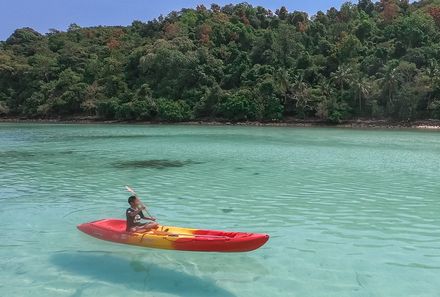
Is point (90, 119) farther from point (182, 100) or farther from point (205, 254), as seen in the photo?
point (205, 254)

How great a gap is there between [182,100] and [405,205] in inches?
2489

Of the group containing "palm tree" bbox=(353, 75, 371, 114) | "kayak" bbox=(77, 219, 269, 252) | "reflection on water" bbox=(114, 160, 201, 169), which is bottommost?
"reflection on water" bbox=(114, 160, 201, 169)

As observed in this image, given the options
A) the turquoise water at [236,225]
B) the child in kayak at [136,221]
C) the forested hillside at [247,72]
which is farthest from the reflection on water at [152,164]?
the forested hillside at [247,72]

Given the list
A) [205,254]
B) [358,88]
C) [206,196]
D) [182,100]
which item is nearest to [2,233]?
[205,254]

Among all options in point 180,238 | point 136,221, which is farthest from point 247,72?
point 180,238

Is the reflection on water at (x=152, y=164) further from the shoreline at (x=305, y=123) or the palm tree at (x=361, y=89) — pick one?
the palm tree at (x=361, y=89)

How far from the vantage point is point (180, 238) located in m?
7.89

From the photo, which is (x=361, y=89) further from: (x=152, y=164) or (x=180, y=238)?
(x=180, y=238)

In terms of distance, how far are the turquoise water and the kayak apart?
340mm

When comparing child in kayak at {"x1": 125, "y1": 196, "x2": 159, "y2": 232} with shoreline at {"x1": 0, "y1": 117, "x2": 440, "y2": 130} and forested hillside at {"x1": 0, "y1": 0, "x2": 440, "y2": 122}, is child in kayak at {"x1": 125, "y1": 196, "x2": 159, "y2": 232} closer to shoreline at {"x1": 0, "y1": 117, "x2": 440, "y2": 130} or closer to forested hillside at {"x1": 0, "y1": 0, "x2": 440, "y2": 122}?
shoreline at {"x1": 0, "y1": 117, "x2": 440, "y2": 130}

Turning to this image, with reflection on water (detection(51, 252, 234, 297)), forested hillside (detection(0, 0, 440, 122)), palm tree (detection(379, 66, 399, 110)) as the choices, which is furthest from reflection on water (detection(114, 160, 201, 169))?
palm tree (detection(379, 66, 399, 110))

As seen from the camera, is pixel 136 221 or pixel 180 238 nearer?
pixel 180 238

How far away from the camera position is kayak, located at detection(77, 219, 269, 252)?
→ 732 cm

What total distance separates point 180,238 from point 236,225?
3.20 metres
